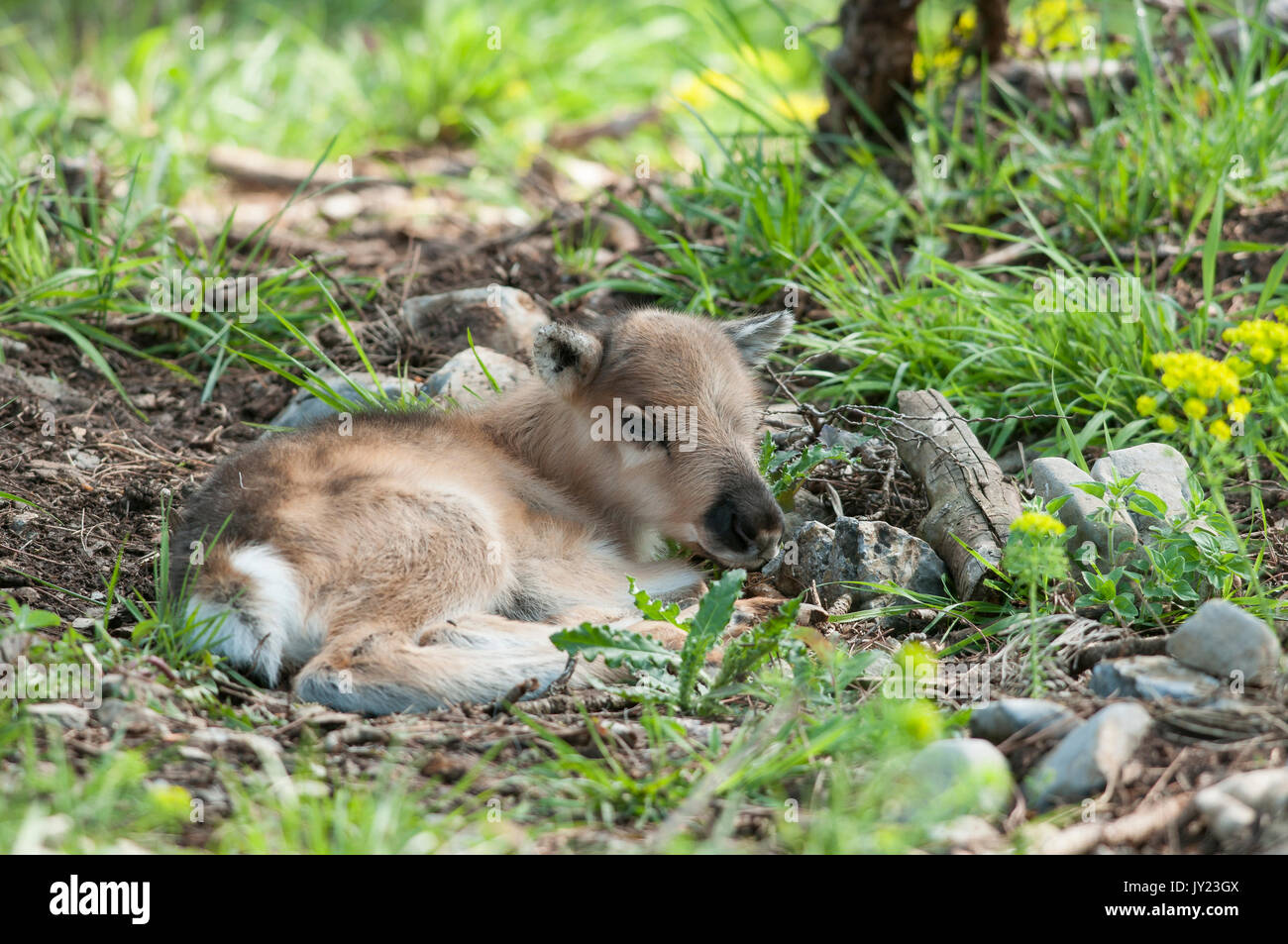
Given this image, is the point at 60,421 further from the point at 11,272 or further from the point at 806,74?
the point at 806,74

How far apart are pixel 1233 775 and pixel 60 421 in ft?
18.2

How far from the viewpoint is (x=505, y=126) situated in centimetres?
1083

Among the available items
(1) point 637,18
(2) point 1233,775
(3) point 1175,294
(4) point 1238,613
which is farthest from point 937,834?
(1) point 637,18

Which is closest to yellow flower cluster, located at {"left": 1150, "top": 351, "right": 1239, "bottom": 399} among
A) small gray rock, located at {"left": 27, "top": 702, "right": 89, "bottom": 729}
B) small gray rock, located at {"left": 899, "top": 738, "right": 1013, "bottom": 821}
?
small gray rock, located at {"left": 899, "top": 738, "right": 1013, "bottom": 821}

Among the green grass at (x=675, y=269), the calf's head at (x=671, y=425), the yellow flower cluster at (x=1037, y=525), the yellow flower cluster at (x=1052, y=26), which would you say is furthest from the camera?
the yellow flower cluster at (x=1052, y=26)

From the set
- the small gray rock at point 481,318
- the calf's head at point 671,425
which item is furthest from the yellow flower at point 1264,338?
the small gray rock at point 481,318

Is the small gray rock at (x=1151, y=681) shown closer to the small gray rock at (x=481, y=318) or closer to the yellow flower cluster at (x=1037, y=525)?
the yellow flower cluster at (x=1037, y=525)

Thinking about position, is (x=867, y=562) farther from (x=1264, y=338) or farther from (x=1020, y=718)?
(x=1264, y=338)

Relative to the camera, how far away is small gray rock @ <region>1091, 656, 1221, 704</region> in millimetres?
3832

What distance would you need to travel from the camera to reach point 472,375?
6.48m

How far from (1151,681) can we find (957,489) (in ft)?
4.79

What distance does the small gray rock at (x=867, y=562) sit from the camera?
504cm

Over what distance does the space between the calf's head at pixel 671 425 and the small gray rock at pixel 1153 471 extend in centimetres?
140

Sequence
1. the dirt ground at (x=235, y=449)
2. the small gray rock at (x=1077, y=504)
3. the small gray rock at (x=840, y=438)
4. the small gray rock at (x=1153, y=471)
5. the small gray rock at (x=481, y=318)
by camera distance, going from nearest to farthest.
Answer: the dirt ground at (x=235, y=449), the small gray rock at (x=1077, y=504), the small gray rock at (x=1153, y=471), the small gray rock at (x=840, y=438), the small gray rock at (x=481, y=318)
